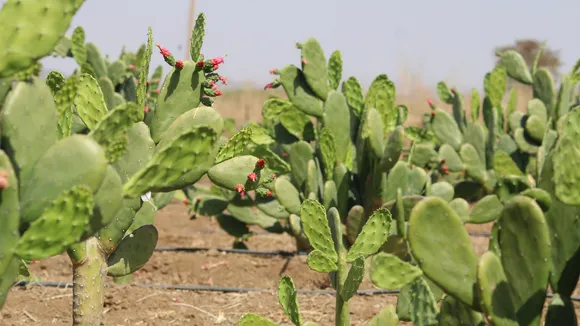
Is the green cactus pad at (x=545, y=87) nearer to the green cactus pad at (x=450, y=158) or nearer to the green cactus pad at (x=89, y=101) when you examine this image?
the green cactus pad at (x=450, y=158)

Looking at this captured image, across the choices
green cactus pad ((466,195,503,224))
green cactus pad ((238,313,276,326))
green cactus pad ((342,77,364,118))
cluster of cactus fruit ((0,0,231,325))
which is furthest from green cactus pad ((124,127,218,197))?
green cactus pad ((466,195,503,224))

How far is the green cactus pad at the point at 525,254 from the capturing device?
1378 mm

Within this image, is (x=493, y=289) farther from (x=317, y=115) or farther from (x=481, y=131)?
(x=481, y=131)

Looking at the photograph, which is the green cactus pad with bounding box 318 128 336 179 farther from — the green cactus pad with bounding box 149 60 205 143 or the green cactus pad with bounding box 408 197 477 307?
the green cactus pad with bounding box 408 197 477 307

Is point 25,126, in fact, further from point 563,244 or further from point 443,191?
point 443,191

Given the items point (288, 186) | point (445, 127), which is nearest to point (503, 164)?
point (445, 127)

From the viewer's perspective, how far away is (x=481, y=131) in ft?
16.2

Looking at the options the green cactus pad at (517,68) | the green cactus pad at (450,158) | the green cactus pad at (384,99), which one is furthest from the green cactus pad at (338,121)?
the green cactus pad at (517,68)

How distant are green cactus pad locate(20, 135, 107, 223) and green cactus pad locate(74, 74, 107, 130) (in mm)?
764

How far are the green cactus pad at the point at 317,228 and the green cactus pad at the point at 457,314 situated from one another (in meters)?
0.68

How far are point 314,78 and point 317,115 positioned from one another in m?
0.18

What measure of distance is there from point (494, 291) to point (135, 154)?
1044 mm

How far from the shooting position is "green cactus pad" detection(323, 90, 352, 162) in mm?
3643

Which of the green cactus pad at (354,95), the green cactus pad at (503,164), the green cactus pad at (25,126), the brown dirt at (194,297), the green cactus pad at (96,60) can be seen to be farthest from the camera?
the green cactus pad at (96,60)
